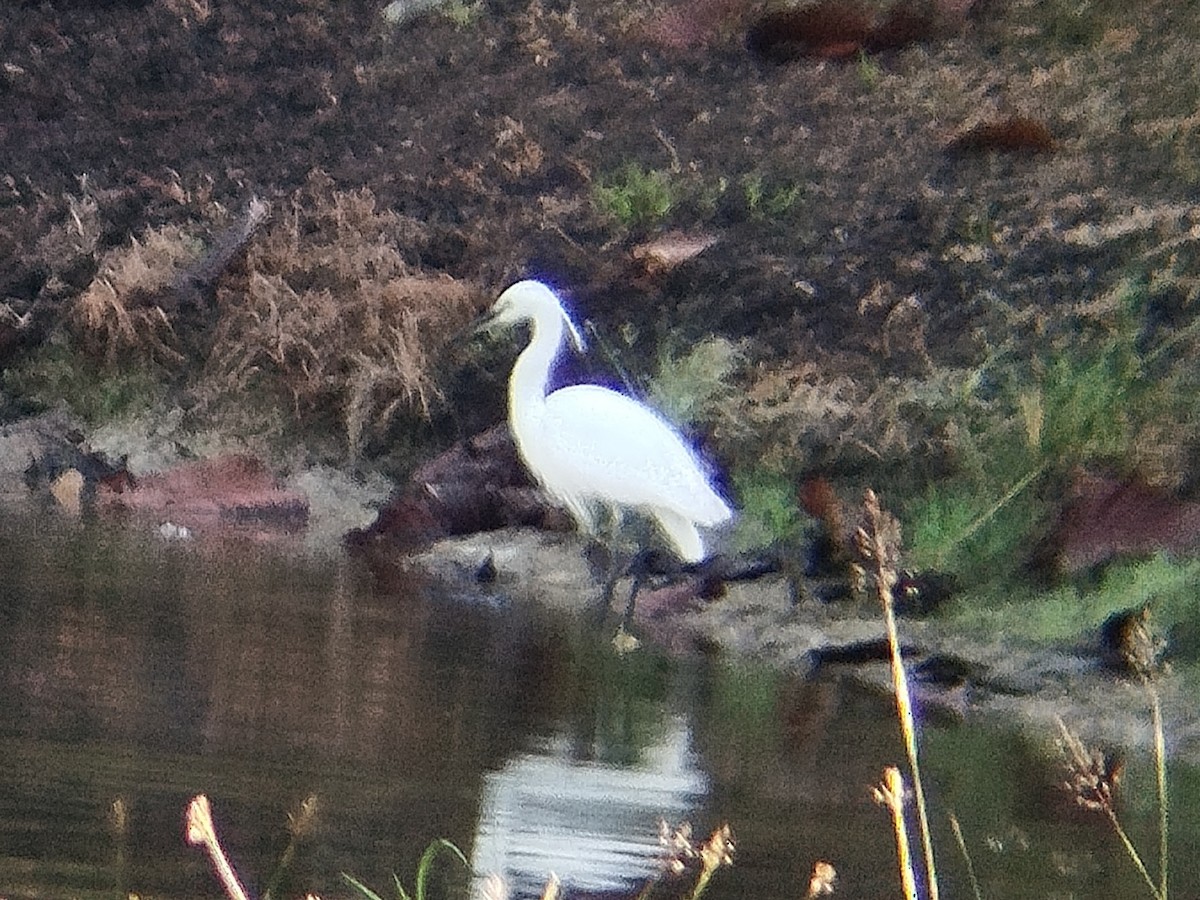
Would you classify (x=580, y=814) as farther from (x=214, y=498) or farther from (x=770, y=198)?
(x=770, y=198)

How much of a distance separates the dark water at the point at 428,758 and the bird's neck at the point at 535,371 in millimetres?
1633

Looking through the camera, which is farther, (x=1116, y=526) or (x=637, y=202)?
(x=637, y=202)

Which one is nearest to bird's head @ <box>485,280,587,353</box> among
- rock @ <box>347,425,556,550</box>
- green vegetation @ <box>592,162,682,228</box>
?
rock @ <box>347,425,556,550</box>

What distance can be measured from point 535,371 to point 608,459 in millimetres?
610

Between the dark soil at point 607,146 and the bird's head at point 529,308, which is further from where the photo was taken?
the dark soil at point 607,146

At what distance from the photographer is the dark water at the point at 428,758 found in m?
2.81

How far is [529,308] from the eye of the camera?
734cm

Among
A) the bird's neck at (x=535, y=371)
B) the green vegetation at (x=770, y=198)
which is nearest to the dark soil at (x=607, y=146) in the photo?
the green vegetation at (x=770, y=198)

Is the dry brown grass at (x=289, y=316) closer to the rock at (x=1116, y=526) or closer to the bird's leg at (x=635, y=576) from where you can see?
the bird's leg at (x=635, y=576)

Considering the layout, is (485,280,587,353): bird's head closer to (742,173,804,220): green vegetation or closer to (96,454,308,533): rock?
(96,454,308,533): rock

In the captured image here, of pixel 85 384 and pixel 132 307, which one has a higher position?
pixel 132 307

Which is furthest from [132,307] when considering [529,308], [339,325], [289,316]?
[529,308]

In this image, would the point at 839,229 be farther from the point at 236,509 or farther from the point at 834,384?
the point at 236,509

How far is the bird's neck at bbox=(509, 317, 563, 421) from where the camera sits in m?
6.98
